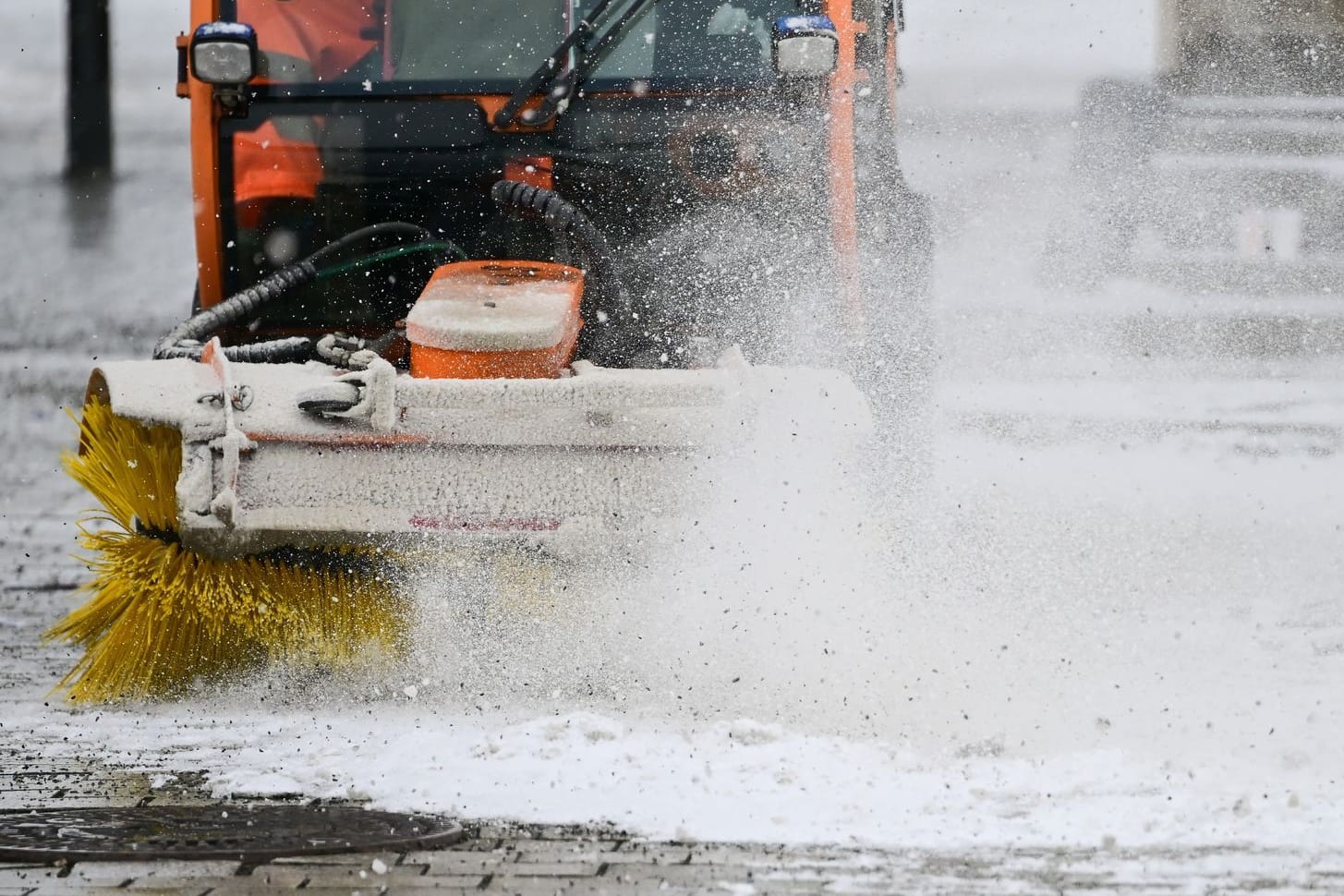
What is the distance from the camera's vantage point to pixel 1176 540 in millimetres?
6969

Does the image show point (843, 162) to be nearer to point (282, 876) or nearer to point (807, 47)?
point (807, 47)

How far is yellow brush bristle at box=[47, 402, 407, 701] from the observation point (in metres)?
4.62

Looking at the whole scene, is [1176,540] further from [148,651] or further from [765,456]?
[148,651]

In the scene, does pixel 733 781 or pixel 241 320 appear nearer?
pixel 733 781

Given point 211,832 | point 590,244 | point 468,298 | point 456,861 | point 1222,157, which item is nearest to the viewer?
point 456,861

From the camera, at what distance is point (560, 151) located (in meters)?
5.50

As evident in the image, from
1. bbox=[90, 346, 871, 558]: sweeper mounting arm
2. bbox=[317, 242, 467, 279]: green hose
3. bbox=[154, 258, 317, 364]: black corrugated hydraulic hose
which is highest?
bbox=[317, 242, 467, 279]: green hose

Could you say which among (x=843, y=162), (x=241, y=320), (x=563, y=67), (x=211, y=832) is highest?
(x=563, y=67)

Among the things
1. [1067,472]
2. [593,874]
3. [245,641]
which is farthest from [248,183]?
[1067,472]

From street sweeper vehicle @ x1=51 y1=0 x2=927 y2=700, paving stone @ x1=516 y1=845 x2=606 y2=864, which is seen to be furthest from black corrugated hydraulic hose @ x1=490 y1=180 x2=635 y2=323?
paving stone @ x1=516 y1=845 x2=606 y2=864

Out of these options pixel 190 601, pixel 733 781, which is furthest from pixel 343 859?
pixel 190 601

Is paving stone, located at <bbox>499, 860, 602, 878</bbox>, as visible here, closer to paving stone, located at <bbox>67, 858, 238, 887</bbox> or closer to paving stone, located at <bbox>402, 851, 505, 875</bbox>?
paving stone, located at <bbox>402, 851, 505, 875</bbox>

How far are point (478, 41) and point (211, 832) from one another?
2.79 m

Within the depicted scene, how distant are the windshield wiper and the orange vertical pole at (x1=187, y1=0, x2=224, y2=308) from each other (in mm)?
937
